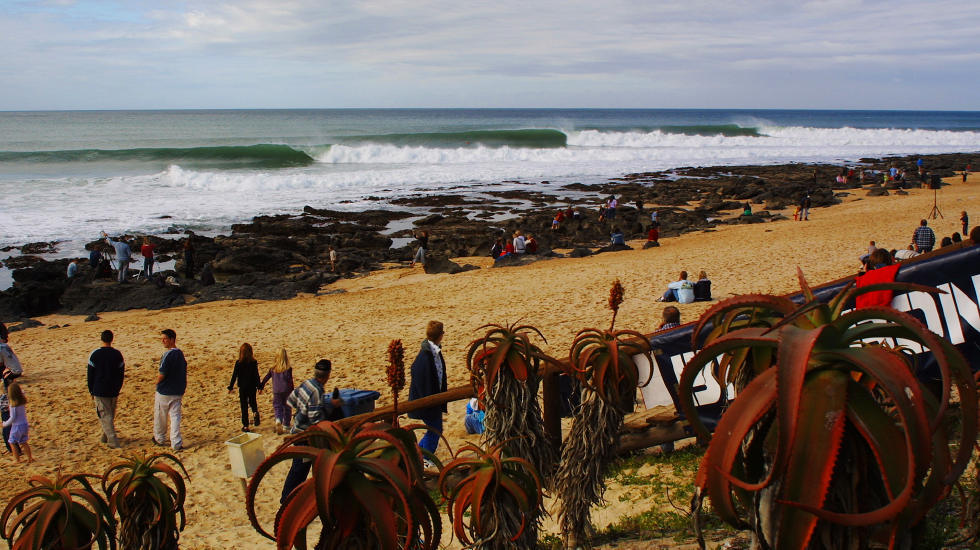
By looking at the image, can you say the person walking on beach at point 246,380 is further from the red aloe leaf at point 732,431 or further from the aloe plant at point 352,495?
the red aloe leaf at point 732,431

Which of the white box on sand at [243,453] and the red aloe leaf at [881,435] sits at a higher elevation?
the red aloe leaf at [881,435]

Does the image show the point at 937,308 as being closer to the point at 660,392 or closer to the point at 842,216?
the point at 660,392

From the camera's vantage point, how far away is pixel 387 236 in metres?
27.3

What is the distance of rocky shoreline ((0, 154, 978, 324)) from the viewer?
18.7 m

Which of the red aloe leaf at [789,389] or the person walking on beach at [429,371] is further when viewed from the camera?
the person walking on beach at [429,371]

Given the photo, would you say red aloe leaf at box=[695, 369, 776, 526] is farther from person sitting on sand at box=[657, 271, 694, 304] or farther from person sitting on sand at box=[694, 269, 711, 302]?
person sitting on sand at box=[694, 269, 711, 302]

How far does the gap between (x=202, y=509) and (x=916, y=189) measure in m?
36.5

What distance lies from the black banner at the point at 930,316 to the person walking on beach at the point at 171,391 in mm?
5800

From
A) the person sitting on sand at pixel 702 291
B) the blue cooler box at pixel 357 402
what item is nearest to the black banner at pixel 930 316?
the blue cooler box at pixel 357 402

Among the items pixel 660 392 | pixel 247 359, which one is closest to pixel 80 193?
pixel 247 359

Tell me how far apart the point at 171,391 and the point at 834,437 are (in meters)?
8.48

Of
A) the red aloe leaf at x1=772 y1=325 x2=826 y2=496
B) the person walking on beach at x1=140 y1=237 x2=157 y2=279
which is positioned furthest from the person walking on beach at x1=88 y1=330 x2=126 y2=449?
the person walking on beach at x1=140 y1=237 x2=157 y2=279

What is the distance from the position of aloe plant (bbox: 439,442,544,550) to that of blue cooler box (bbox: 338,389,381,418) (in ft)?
12.2

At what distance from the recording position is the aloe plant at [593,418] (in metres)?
4.17
